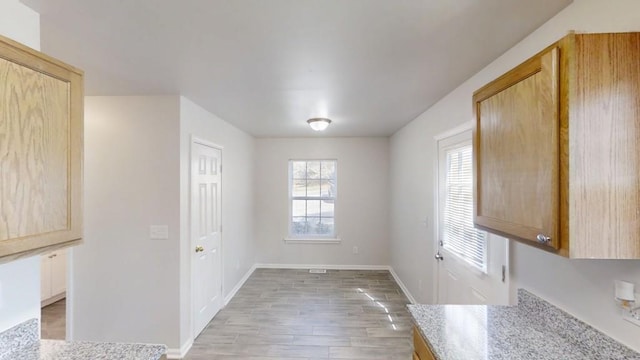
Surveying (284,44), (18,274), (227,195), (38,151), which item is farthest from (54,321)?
(284,44)

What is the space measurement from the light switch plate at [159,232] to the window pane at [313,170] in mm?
3189

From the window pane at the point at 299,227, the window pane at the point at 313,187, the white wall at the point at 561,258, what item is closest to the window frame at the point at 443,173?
the white wall at the point at 561,258

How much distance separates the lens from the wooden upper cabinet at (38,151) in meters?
1.04

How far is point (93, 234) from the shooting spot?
2793 millimetres

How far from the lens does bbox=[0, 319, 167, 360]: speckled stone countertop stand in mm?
1299

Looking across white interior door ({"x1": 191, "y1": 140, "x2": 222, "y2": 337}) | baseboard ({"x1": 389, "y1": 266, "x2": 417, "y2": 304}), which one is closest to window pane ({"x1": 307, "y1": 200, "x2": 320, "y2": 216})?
baseboard ({"x1": 389, "y1": 266, "x2": 417, "y2": 304})

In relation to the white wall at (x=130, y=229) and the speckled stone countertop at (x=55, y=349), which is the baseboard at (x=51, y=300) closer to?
the white wall at (x=130, y=229)

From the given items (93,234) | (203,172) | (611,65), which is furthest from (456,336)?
(93,234)

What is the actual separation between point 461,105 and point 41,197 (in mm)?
2740

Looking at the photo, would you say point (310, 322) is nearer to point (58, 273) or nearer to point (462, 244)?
point (462, 244)

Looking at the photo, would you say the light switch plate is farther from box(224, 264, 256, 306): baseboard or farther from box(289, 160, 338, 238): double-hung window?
box(289, 160, 338, 238): double-hung window

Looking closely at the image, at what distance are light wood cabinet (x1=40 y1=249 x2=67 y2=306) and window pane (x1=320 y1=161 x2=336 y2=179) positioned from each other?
3.88 m

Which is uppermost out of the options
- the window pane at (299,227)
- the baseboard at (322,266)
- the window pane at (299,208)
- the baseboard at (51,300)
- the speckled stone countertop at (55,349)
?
the window pane at (299,208)

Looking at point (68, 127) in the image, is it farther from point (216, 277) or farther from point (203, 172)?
point (216, 277)
